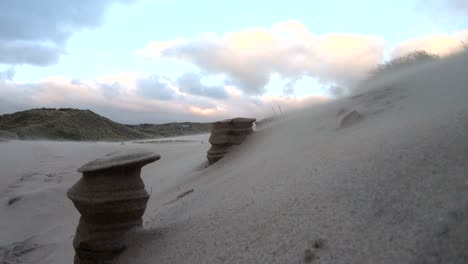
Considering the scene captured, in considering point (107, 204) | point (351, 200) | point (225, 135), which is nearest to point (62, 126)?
point (225, 135)

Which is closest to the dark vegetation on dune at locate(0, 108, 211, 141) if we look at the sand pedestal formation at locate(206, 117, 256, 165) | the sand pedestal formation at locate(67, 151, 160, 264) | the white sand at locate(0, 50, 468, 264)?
the sand pedestal formation at locate(206, 117, 256, 165)

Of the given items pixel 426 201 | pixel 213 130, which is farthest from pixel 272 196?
pixel 213 130

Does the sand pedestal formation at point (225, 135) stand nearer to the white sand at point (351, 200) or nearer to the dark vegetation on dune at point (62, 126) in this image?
the white sand at point (351, 200)

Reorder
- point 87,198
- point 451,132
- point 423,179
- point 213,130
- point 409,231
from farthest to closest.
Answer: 1. point 213,130
2. point 87,198
3. point 451,132
4. point 423,179
5. point 409,231

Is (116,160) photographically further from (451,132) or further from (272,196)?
(451,132)

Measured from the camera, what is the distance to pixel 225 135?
6.35m

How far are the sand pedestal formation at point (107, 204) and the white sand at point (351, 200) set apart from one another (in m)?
0.14

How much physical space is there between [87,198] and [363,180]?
1743mm

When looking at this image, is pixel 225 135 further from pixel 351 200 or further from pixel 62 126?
pixel 62 126

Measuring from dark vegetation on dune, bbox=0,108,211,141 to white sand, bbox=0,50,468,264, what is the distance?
11235 mm

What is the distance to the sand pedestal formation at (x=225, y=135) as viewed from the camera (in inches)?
249

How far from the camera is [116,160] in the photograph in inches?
115

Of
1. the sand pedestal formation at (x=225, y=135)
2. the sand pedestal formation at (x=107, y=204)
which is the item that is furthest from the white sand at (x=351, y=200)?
the sand pedestal formation at (x=225, y=135)

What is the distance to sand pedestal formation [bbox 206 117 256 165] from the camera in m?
6.32
